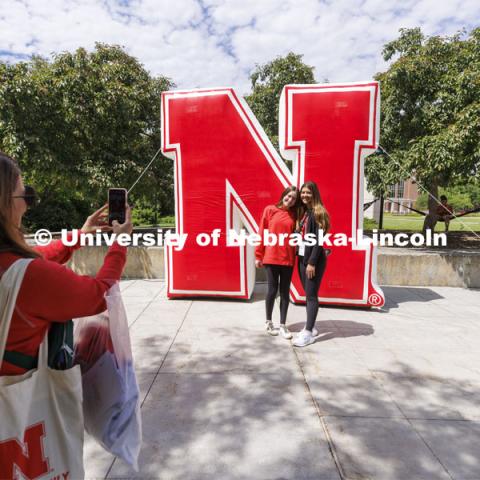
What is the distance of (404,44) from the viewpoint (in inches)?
372

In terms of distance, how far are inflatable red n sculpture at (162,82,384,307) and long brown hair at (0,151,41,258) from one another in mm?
4138

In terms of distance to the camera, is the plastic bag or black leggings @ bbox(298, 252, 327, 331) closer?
the plastic bag

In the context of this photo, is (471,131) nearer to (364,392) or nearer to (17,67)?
(364,392)

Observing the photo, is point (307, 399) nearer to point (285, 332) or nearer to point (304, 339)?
point (304, 339)

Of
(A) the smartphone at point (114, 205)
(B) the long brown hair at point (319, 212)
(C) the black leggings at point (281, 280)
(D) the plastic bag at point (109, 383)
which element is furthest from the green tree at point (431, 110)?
(D) the plastic bag at point (109, 383)

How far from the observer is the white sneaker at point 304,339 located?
3.75 m

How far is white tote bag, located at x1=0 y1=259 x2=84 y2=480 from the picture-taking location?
3.58ft

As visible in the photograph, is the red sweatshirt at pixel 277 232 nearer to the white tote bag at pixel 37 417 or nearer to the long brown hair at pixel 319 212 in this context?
the long brown hair at pixel 319 212

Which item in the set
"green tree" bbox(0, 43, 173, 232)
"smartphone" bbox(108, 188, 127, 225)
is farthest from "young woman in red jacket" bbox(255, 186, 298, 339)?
"green tree" bbox(0, 43, 173, 232)

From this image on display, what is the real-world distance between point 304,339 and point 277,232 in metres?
1.23

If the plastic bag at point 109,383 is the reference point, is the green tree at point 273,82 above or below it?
above

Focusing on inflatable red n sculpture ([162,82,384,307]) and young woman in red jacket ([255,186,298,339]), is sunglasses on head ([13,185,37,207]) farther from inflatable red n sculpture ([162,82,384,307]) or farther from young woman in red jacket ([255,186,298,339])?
inflatable red n sculpture ([162,82,384,307])

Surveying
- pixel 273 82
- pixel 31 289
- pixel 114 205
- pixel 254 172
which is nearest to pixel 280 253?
pixel 254 172

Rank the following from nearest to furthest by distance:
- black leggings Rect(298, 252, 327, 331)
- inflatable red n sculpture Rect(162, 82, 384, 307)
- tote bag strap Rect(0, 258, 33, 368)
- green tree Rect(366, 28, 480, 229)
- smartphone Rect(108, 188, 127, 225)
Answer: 1. tote bag strap Rect(0, 258, 33, 368)
2. smartphone Rect(108, 188, 127, 225)
3. black leggings Rect(298, 252, 327, 331)
4. inflatable red n sculpture Rect(162, 82, 384, 307)
5. green tree Rect(366, 28, 480, 229)
